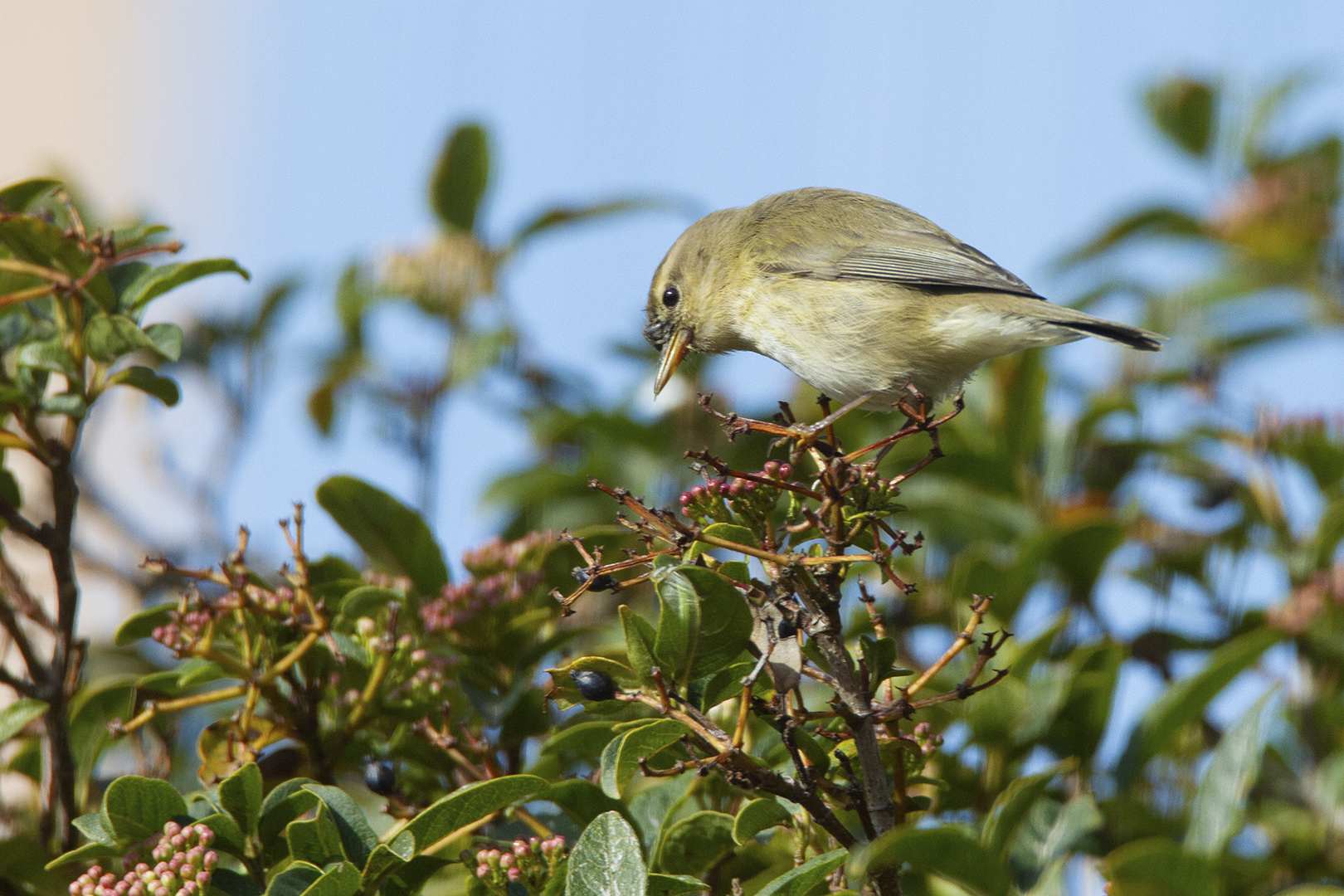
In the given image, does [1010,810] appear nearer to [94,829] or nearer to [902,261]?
[94,829]

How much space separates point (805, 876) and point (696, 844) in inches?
11.9

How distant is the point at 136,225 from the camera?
84.5 inches

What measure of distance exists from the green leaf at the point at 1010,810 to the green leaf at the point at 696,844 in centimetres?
38

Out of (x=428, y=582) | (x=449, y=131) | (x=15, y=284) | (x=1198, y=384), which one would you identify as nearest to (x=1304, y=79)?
(x=1198, y=384)

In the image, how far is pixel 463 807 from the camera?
154 centimetres

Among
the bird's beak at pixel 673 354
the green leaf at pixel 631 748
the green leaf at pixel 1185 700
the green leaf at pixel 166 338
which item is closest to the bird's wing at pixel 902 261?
the bird's beak at pixel 673 354

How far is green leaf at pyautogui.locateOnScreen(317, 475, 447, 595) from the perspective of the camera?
2.13 metres

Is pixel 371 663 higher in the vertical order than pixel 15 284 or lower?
lower

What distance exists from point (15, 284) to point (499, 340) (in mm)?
1484

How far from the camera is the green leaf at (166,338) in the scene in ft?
6.42

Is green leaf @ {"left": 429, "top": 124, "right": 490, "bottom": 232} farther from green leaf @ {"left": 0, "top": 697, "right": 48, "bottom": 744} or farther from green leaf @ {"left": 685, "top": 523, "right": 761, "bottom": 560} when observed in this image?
green leaf @ {"left": 685, "top": 523, "right": 761, "bottom": 560}

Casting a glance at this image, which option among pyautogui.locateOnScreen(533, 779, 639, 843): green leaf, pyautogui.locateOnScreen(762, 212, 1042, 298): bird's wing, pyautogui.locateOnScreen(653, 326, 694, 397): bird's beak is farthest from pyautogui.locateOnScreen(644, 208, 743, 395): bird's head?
pyautogui.locateOnScreen(533, 779, 639, 843): green leaf

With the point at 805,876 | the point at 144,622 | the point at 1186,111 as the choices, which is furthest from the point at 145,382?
the point at 1186,111

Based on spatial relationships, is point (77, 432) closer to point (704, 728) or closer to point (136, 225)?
point (136, 225)
